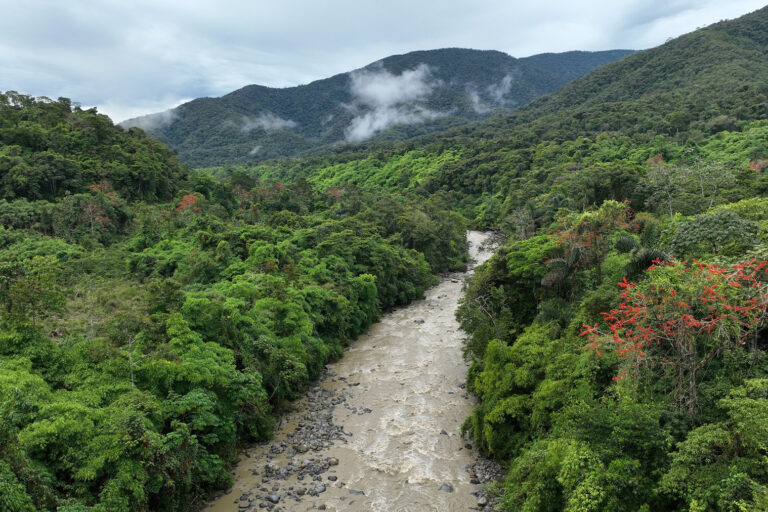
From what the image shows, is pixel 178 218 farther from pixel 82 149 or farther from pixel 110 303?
pixel 110 303

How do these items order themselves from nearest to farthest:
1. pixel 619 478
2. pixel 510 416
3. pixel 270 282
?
pixel 619 478, pixel 510 416, pixel 270 282

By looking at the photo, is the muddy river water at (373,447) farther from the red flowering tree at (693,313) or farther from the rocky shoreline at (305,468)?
the red flowering tree at (693,313)

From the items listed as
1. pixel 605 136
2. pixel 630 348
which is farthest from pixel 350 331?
pixel 605 136

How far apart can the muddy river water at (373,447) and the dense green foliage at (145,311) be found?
119 centimetres

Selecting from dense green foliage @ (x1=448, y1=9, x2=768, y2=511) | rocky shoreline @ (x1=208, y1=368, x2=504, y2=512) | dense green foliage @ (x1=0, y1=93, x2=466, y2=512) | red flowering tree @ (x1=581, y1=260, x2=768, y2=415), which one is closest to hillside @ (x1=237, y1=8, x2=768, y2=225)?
dense green foliage @ (x1=448, y1=9, x2=768, y2=511)

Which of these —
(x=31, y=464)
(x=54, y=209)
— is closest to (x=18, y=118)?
(x=54, y=209)

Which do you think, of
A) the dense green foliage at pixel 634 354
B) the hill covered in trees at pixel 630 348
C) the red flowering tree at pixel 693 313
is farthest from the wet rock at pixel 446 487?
the red flowering tree at pixel 693 313

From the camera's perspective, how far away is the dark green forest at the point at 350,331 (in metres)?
9.48

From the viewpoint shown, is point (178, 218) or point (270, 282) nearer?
point (270, 282)

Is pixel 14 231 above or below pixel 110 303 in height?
above

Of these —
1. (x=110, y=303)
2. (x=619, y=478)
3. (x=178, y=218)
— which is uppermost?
(x=178, y=218)

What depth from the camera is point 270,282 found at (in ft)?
79.0

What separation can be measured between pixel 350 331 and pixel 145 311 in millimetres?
13840

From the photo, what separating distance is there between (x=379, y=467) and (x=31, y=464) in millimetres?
10180
